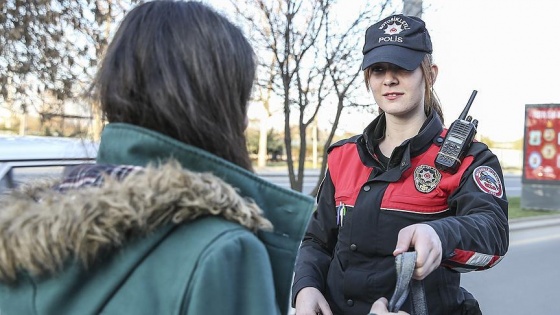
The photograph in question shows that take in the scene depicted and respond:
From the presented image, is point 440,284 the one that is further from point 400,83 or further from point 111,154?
point 111,154

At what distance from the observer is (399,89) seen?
1829mm

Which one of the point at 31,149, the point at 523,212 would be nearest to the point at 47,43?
the point at 31,149

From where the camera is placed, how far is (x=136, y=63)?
1.11m

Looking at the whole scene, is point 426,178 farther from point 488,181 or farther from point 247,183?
point 247,183

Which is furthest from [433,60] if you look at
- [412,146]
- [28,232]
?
[28,232]

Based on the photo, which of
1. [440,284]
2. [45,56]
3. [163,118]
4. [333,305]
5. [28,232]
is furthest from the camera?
[45,56]

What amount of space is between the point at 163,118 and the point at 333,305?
977 millimetres

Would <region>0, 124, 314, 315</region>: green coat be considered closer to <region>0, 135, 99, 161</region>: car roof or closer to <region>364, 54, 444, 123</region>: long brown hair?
<region>364, 54, 444, 123</region>: long brown hair

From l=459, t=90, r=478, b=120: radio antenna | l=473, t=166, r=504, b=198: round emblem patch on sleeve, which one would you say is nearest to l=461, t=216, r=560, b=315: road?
l=459, t=90, r=478, b=120: radio antenna

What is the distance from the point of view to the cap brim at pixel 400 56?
177 cm

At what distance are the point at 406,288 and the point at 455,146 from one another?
1.61ft

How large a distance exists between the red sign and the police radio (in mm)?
13171

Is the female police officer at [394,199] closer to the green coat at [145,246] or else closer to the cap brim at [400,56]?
the cap brim at [400,56]

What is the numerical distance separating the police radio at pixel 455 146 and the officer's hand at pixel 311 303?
0.54m
